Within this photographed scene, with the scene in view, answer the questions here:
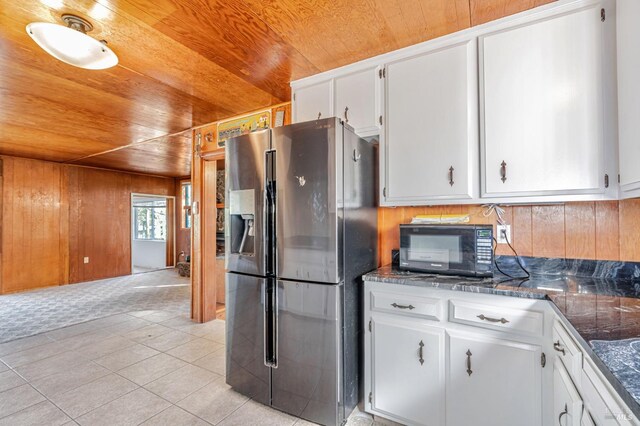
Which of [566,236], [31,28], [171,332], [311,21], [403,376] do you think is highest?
[311,21]

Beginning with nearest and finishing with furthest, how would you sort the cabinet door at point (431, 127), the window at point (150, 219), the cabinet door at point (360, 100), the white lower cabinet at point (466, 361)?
the white lower cabinet at point (466, 361)
the cabinet door at point (431, 127)
the cabinet door at point (360, 100)
the window at point (150, 219)

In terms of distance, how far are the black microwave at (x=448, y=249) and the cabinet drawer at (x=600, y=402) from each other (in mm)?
784

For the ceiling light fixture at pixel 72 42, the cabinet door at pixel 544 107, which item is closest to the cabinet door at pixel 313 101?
the cabinet door at pixel 544 107

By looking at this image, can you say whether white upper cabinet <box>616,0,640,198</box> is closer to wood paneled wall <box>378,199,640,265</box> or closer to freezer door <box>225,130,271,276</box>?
wood paneled wall <box>378,199,640,265</box>

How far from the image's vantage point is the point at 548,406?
1337mm

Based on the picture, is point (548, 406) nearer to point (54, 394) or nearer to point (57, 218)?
point (54, 394)

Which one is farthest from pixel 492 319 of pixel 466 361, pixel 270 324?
pixel 270 324

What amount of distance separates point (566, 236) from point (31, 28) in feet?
10.6

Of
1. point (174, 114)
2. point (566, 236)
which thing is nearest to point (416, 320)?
point (566, 236)

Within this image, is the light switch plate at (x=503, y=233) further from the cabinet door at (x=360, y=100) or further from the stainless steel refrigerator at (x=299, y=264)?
the cabinet door at (x=360, y=100)

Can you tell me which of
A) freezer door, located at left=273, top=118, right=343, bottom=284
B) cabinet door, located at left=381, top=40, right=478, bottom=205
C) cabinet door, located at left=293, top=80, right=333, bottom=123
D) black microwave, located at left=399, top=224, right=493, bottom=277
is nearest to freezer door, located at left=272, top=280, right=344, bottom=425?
freezer door, located at left=273, top=118, right=343, bottom=284

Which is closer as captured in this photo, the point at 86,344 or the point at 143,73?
the point at 143,73

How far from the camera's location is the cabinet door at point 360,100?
2.08m

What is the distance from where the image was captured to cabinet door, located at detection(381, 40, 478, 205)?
1775 mm
